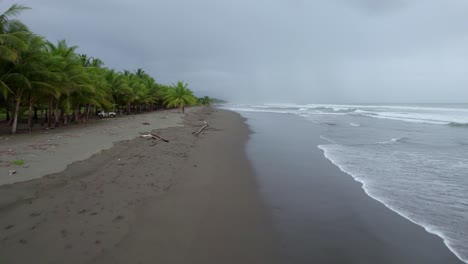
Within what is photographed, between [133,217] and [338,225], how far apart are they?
3.77 m

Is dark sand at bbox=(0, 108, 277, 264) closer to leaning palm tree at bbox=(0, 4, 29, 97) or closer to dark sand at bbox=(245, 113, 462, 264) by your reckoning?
dark sand at bbox=(245, 113, 462, 264)

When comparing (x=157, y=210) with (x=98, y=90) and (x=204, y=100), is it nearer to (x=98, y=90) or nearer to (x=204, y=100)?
(x=98, y=90)

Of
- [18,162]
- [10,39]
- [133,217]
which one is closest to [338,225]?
[133,217]

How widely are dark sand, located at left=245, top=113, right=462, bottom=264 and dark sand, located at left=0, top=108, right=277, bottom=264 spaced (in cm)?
45

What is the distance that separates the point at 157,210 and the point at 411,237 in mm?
4620

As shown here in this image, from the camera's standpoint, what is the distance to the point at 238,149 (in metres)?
12.3

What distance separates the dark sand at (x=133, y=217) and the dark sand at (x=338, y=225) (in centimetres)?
45

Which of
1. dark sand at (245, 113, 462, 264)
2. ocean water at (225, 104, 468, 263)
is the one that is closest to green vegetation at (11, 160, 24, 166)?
dark sand at (245, 113, 462, 264)

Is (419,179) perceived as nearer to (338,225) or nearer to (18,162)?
(338,225)

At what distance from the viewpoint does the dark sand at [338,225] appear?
3.93m

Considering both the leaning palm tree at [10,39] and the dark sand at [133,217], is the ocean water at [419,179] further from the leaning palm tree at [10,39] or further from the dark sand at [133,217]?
the leaning palm tree at [10,39]

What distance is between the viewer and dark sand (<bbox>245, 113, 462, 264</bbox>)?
12.9 ft

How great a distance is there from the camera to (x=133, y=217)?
463 cm

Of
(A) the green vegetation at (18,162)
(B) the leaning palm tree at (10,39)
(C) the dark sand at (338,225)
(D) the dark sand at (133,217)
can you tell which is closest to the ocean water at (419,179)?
(C) the dark sand at (338,225)
